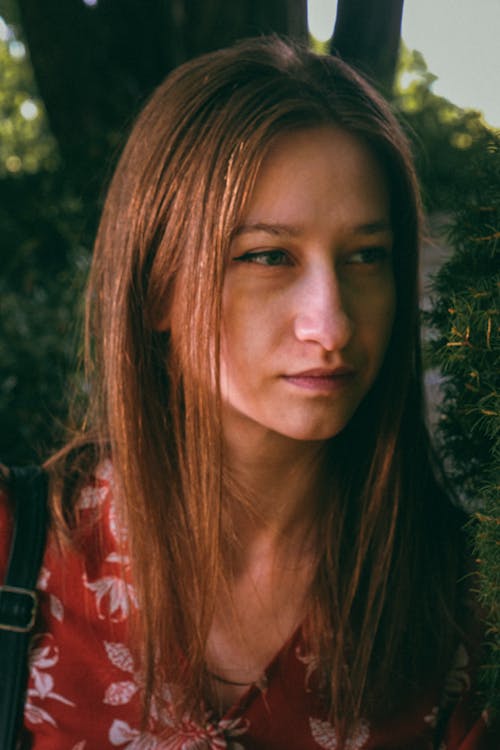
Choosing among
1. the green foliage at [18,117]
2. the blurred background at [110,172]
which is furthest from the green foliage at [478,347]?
the green foliage at [18,117]

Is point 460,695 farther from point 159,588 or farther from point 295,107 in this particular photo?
point 295,107

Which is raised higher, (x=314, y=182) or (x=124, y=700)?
(x=314, y=182)

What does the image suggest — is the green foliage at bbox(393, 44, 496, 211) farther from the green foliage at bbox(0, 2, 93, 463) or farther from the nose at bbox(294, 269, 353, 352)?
the green foliage at bbox(0, 2, 93, 463)

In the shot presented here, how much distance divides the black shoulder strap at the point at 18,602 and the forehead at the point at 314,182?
3.09 ft

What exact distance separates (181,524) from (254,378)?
1.61ft

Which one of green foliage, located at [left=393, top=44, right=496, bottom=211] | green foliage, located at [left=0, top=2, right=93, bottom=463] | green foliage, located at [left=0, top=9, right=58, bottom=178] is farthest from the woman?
green foliage, located at [left=0, top=9, right=58, bottom=178]

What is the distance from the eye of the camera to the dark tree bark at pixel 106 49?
303 cm

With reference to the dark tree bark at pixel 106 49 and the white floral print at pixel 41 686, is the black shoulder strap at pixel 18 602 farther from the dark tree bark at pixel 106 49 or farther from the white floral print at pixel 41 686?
the dark tree bark at pixel 106 49

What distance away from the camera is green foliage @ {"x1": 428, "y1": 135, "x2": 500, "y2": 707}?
1.57 meters

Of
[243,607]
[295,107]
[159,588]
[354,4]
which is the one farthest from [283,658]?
[354,4]

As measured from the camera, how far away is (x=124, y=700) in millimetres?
2006

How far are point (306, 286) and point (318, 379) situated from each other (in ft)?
0.70

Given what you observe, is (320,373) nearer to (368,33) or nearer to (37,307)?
(368,33)

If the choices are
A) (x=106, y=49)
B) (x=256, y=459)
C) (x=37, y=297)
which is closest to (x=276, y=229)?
(x=256, y=459)
